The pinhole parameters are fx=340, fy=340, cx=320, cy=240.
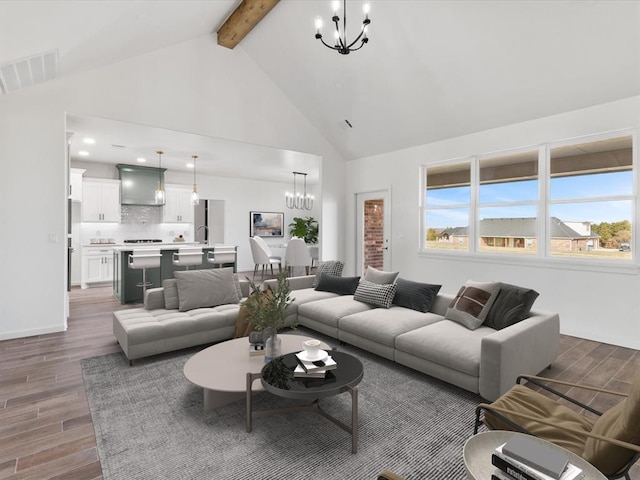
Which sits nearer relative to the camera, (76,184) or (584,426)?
(584,426)

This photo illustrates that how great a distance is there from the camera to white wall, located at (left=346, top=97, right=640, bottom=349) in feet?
12.7

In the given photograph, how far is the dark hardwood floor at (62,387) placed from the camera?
6.23 ft

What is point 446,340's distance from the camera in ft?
9.25

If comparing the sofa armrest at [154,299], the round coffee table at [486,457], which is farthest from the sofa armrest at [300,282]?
the round coffee table at [486,457]

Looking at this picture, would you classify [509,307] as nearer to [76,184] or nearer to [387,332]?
[387,332]

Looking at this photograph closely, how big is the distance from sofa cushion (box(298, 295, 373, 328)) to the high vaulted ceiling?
123 inches

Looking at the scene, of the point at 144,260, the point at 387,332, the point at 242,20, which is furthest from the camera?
the point at 144,260

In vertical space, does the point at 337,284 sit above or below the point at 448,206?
below

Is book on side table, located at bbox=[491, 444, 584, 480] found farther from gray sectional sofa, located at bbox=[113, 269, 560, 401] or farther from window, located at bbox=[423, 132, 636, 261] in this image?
window, located at bbox=[423, 132, 636, 261]

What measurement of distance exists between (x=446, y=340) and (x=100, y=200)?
769 cm

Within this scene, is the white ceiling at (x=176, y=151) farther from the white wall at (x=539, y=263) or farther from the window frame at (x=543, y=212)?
the window frame at (x=543, y=212)

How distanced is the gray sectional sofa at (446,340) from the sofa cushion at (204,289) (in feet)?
3.19

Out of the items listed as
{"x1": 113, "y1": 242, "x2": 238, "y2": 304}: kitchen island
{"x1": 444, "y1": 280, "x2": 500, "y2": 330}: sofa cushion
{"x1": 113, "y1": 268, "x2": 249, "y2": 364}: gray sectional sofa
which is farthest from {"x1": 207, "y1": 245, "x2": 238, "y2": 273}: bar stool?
{"x1": 444, "y1": 280, "x2": 500, "y2": 330}: sofa cushion

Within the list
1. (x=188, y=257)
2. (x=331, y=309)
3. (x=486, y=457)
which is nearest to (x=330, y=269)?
(x=331, y=309)
